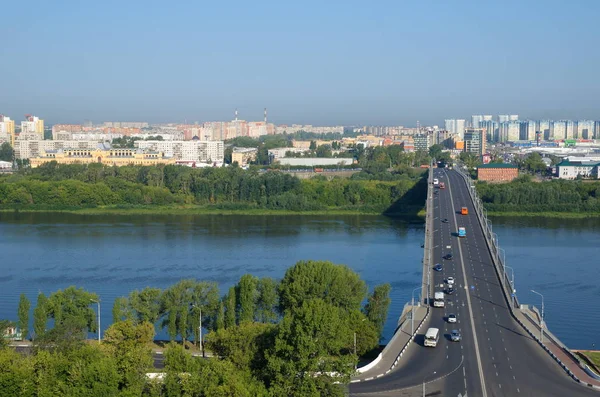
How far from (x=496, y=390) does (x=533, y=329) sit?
5.58ft

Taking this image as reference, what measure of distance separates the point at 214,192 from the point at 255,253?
8300mm

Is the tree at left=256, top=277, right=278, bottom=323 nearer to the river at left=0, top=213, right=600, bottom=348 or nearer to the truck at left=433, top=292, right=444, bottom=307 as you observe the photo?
the river at left=0, top=213, right=600, bottom=348

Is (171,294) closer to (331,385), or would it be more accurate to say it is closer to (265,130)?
(331,385)

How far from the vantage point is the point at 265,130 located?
6291cm

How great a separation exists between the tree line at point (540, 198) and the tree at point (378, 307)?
38.2 feet

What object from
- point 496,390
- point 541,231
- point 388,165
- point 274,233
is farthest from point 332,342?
point 388,165

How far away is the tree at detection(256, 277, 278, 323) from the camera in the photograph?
305 inches

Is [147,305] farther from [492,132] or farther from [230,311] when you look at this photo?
[492,132]

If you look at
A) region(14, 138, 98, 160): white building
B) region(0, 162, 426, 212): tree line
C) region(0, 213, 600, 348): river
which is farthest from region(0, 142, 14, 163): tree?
region(0, 213, 600, 348): river

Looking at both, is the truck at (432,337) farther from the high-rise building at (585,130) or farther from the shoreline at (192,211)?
the high-rise building at (585,130)

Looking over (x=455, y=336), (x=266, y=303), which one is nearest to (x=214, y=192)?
(x=266, y=303)

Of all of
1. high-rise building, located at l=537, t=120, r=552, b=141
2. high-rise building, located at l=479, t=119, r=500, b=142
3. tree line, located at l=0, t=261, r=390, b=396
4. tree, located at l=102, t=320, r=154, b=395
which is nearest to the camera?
tree line, located at l=0, t=261, r=390, b=396

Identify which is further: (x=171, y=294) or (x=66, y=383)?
(x=171, y=294)

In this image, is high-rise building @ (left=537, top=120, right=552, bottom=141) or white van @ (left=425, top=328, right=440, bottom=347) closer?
white van @ (left=425, top=328, right=440, bottom=347)
